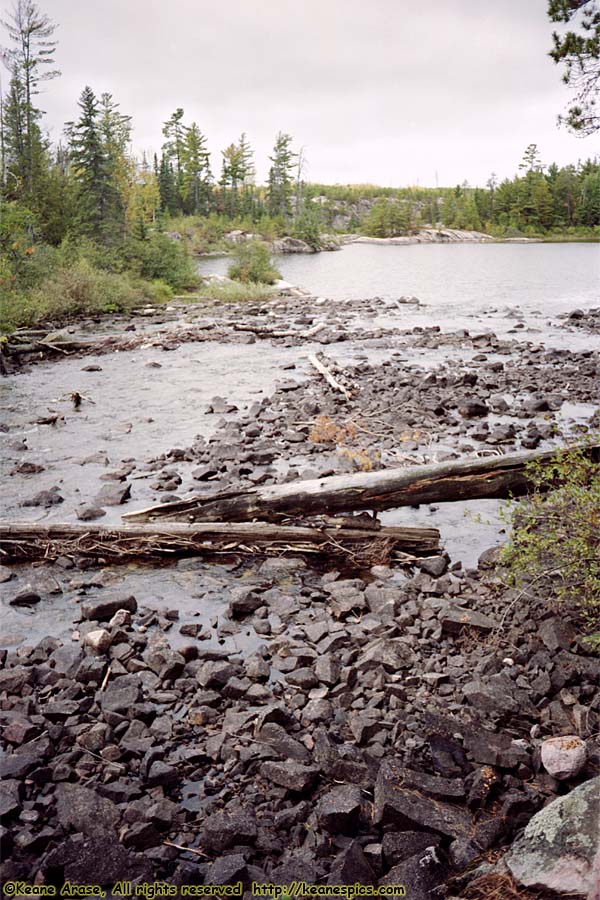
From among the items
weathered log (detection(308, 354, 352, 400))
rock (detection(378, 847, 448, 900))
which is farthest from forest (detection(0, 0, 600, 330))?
rock (detection(378, 847, 448, 900))

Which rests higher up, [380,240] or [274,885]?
[380,240]

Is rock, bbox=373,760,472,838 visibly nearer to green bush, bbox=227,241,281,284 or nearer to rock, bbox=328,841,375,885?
rock, bbox=328,841,375,885

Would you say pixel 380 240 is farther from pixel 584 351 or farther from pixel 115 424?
pixel 115 424

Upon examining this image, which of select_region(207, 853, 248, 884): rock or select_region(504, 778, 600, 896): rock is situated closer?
select_region(504, 778, 600, 896): rock

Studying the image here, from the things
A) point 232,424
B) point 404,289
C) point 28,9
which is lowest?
point 232,424

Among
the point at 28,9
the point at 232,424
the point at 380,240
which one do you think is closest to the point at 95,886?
the point at 232,424

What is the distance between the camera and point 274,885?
3.63m

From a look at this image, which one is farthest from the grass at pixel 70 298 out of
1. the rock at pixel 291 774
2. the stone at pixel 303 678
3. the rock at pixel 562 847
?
the rock at pixel 562 847

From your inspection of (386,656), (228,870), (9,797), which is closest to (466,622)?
(386,656)

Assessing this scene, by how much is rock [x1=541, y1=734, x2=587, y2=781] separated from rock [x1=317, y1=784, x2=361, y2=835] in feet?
4.31

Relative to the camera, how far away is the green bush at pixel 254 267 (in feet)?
151

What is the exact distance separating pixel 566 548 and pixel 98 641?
4.30m

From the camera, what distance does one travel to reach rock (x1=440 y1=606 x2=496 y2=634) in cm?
622

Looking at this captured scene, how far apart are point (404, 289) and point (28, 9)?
32.0 m
